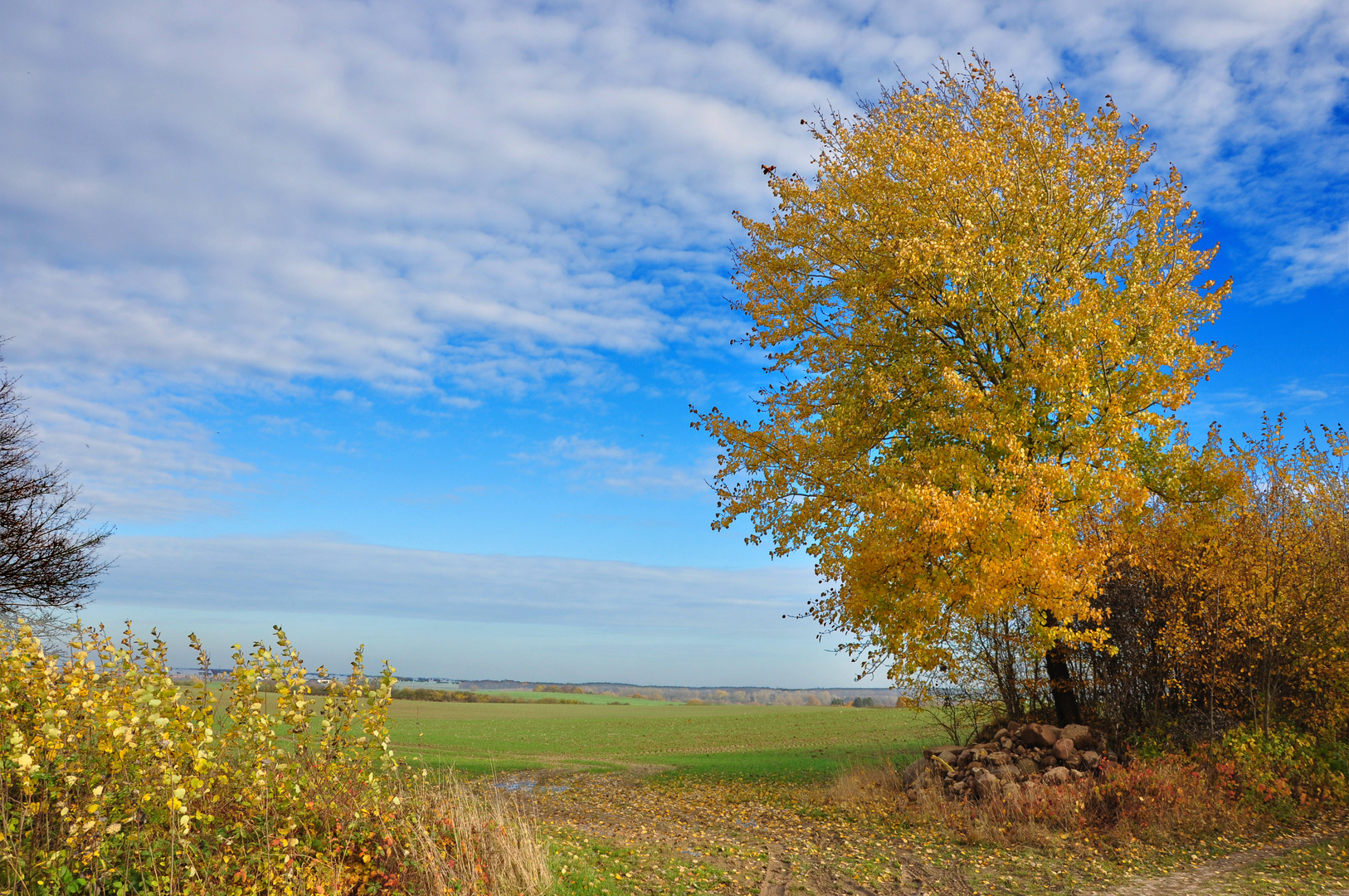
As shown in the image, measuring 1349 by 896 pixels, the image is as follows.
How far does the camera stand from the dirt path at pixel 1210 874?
9.45 metres

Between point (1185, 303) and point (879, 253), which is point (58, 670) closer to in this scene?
point (879, 253)

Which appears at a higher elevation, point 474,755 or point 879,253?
point 879,253

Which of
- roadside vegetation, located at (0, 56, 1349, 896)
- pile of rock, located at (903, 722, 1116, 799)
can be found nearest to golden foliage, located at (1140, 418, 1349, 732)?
roadside vegetation, located at (0, 56, 1349, 896)

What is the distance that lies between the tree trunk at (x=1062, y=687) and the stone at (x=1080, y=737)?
4.92 ft

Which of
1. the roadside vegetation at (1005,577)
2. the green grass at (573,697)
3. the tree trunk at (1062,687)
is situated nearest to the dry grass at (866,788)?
the roadside vegetation at (1005,577)

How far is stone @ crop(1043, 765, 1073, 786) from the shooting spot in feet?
42.4

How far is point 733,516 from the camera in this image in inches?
642

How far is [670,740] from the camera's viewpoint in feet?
109

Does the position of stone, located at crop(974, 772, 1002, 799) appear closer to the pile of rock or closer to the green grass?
the pile of rock

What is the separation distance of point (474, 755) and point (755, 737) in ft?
42.5

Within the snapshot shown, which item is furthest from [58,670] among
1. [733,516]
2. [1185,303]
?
[1185,303]

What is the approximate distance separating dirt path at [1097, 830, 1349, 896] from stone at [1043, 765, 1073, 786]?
2.32 metres

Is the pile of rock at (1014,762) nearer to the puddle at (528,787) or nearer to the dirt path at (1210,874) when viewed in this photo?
the dirt path at (1210,874)

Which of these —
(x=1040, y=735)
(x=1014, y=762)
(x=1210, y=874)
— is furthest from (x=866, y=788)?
(x=1210, y=874)
